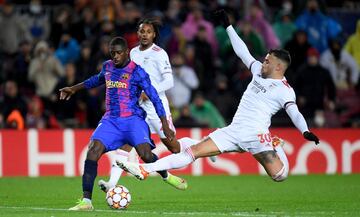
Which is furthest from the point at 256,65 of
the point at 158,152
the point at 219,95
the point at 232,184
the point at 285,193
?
the point at 219,95

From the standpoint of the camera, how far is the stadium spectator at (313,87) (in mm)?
22156

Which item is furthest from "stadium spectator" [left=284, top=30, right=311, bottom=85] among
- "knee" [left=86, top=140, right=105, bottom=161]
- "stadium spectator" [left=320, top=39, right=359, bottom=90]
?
"knee" [left=86, top=140, right=105, bottom=161]

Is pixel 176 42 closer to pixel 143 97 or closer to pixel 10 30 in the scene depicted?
pixel 10 30

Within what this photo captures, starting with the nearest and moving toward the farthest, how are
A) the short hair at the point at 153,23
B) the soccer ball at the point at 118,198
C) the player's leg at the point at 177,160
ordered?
Answer: the player's leg at the point at 177,160 → the soccer ball at the point at 118,198 → the short hair at the point at 153,23

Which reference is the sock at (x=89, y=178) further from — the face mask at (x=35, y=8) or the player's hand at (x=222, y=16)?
the face mask at (x=35, y=8)

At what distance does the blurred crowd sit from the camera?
21719 millimetres

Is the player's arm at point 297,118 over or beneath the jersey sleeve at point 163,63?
beneath

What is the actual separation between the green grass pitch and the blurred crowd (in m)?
2.43

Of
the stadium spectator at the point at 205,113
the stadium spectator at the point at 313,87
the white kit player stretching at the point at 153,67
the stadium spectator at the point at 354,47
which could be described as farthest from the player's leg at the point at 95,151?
the stadium spectator at the point at 354,47

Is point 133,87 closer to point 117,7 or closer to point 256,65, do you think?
point 256,65

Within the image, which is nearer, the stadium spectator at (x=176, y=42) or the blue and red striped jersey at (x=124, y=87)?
the blue and red striped jersey at (x=124, y=87)

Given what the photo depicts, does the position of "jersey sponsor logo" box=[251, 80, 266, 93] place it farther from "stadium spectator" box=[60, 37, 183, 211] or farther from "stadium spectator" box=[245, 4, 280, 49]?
"stadium spectator" box=[245, 4, 280, 49]

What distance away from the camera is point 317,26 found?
23.5m

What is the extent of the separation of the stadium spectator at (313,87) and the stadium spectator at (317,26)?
123 cm
